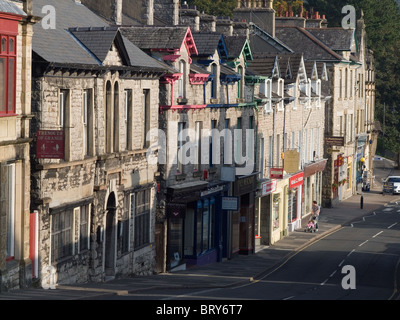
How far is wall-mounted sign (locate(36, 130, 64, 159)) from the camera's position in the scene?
28.6m

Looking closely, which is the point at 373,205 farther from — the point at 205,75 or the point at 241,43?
the point at 205,75

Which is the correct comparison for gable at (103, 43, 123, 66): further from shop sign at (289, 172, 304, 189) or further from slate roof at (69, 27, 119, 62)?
shop sign at (289, 172, 304, 189)

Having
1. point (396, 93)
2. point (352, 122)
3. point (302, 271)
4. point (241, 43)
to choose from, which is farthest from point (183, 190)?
point (396, 93)

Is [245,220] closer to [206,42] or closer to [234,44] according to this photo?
[234,44]

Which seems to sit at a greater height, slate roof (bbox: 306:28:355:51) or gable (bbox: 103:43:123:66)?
slate roof (bbox: 306:28:355:51)

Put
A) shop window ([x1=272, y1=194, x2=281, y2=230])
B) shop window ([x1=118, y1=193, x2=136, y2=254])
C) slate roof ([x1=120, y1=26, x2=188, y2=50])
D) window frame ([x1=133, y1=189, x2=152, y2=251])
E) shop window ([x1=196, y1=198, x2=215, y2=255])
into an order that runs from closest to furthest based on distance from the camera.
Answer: shop window ([x1=118, y1=193, x2=136, y2=254]) → window frame ([x1=133, y1=189, x2=152, y2=251]) → slate roof ([x1=120, y1=26, x2=188, y2=50]) → shop window ([x1=196, y1=198, x2=215, y2=255]) → shop window ([x1=272, y1=194, x2=281, y2=230])

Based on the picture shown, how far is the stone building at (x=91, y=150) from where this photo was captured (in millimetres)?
29734

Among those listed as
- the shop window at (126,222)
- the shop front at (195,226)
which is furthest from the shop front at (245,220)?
the shop window at (126,222)

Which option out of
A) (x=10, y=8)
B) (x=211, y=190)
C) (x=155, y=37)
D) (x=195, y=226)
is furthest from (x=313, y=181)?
(x=10, y=8)

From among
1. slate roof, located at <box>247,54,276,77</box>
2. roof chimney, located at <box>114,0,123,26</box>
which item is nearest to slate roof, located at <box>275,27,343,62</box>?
slate roof, located at <box>247,54,276,77</box>

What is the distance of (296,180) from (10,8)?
120 feet

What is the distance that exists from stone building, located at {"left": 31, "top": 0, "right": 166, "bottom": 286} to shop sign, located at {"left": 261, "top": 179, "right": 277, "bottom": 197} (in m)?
14.2

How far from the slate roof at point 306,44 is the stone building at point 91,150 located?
122 feet

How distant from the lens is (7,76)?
27.2 metres
